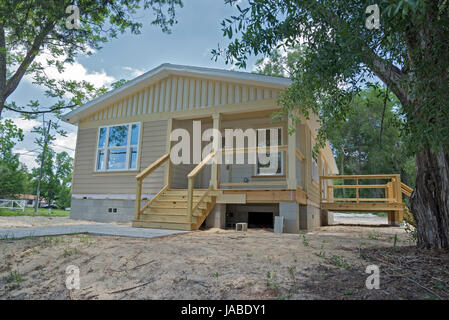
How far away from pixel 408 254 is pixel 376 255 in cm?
37

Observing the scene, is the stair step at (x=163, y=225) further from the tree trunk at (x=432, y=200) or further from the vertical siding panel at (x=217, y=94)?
the tree trunk at (x=432, y=200)

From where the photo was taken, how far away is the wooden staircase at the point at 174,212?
21.6 feet

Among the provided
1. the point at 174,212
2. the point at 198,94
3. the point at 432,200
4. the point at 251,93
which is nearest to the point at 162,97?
the point at 198,94

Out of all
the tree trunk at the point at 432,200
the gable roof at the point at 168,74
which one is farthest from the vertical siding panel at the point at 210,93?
the tree trunk at the point at 432,200

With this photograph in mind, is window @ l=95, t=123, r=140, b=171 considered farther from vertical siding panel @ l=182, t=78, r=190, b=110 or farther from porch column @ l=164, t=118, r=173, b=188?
vertical siding panel @ l=182, t=78, r=190, b=110

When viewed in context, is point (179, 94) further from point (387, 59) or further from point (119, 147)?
point (387, 59)

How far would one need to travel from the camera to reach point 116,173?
366 inches

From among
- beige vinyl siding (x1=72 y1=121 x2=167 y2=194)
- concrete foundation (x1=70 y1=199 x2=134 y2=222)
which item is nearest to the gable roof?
beige vinyl siding (x1=72 y1=121 x2=167 y2=194)

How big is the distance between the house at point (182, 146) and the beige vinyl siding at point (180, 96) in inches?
1.2

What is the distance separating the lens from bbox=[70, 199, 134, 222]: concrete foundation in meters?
8.86

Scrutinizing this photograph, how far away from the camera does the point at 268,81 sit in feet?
23.6

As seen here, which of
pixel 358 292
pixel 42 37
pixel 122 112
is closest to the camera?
pixel 358 292

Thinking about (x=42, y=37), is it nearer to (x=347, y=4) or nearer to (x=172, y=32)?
(x=172, y=32)

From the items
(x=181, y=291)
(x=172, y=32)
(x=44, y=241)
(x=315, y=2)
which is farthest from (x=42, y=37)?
(x=181, y=291)
